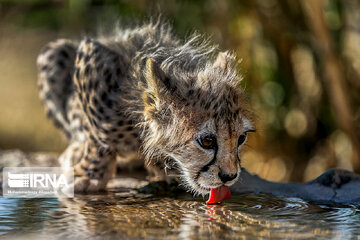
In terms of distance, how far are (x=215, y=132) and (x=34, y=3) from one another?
24.1 ft

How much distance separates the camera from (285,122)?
6.83m

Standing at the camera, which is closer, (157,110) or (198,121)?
(198,121)

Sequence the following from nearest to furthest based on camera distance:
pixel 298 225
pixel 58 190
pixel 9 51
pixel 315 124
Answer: pixel 298 225, pixel 58 190, pixel 315 124, pixel 9 51

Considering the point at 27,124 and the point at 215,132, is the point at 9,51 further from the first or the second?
the point at 215,132

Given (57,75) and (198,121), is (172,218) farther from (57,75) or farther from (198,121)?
(57,75)

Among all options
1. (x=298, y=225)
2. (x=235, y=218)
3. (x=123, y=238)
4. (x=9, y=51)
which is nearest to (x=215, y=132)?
(x=235, y=218)

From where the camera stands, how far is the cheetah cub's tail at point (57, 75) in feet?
16.2

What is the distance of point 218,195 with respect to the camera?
313 centimetres

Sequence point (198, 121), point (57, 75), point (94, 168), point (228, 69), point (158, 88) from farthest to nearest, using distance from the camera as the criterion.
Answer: point (57, 75)
point (94, 168)
point (228, 69)
point (158, 88)
point (198, 121)

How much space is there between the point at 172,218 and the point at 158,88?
0.80 meters

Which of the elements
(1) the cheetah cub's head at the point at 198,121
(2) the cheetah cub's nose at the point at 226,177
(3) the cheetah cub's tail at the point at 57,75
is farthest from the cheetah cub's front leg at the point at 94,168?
(2) the cheetah cub's nose at the point at 226,177

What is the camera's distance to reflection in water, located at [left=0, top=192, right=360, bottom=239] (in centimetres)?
239

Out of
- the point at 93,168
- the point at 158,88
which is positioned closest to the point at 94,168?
the point at 93,168

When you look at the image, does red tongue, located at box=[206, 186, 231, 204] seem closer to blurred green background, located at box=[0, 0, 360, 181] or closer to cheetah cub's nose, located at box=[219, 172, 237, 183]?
cheetah cub's nose, located at box=[219, 172, 237, 183]
